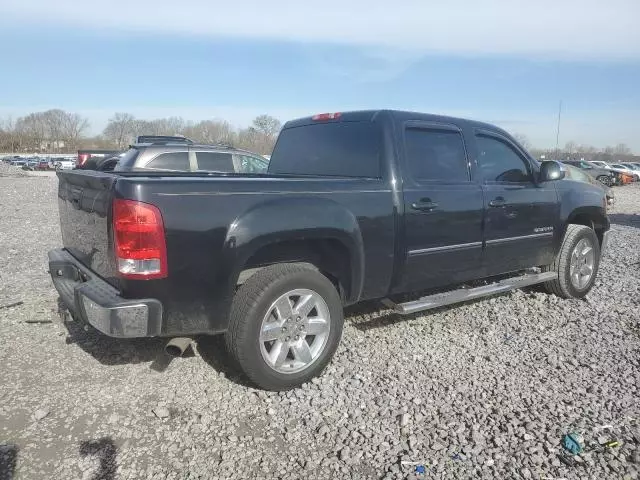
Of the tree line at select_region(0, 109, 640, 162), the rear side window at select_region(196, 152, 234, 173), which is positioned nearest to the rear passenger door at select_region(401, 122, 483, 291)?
the rear side window at select_region(196, 152, 234, 173)

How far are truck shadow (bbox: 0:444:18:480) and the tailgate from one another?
39.9 inches

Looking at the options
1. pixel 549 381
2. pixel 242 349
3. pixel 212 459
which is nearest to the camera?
pixel 212 459

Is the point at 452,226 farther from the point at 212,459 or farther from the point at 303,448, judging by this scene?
the point at 212,459

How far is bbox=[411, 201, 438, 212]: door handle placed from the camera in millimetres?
3967

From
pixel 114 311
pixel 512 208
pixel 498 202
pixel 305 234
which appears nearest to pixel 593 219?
pixel 512 208

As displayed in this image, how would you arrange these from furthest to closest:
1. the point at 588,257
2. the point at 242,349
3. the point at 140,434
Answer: the point at 588,257
the point at 242,349
the point at 140,434

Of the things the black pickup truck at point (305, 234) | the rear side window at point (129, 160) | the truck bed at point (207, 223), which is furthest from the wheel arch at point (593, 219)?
the rear side window at point (129, 160)

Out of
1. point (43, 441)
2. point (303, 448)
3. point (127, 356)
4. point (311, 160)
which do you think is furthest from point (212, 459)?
point (311, 160)

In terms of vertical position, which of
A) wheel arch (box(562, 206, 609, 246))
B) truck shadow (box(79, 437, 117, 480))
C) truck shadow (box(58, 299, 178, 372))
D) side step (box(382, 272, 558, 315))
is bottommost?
truck shadow (box(79, 437, 117, 480))

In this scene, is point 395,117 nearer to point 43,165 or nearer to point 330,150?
point 330,150

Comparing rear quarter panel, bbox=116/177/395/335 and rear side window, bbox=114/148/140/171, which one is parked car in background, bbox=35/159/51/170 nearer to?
rear side window, bbox=114/148/140/171

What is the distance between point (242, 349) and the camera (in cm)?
319

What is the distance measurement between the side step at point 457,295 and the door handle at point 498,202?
747 mm

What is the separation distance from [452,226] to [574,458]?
79.1 inches
